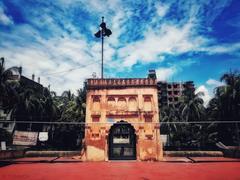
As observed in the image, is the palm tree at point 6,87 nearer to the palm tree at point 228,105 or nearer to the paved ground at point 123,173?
the paved ground at point 123,173

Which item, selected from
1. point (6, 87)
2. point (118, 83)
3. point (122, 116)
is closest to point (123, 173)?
point (122, 116)

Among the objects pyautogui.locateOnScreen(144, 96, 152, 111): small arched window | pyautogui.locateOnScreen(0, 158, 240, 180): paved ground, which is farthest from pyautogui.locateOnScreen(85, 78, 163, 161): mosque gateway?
pyautogui.locateOnScreen(0, 158, 240, 180): paved ground

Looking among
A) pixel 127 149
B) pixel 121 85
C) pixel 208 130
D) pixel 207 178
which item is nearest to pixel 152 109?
pixel 121 85

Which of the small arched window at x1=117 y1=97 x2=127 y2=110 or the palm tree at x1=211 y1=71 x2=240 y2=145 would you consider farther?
the palm tree at x1=211 y1=71 x2=240 y2=145

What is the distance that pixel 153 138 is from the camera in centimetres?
1984

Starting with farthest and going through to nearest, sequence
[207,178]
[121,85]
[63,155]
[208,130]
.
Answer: [208,130] < [63,155] < [121,85] < [207,178]

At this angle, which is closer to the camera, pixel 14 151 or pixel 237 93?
pixel 14 151

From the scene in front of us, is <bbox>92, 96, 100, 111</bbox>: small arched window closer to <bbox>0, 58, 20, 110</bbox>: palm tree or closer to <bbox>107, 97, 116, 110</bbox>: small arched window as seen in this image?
<bbox>107, 97, 116, 110</bbox>: small arched window

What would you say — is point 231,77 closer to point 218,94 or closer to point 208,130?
point 218,94

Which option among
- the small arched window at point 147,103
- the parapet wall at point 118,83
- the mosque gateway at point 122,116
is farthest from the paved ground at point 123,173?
the parapet wall at point 118,83

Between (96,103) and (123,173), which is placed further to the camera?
(96,103)

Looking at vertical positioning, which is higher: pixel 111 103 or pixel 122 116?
pixel 111 103

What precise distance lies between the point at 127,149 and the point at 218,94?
13746 millimetres

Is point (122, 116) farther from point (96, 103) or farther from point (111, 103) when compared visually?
point (96, 103)
